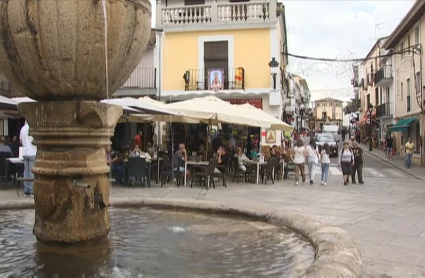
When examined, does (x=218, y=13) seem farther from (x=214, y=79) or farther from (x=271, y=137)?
(x=271, y=137)

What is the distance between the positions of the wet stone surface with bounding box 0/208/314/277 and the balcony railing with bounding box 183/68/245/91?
50.6 feet

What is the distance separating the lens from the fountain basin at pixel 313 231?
3121 mm

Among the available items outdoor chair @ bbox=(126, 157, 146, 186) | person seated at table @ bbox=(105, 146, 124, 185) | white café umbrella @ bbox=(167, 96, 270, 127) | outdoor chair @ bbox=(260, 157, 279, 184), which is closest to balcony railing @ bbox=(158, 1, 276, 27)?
white café umbrella @ bbox=(167, 96, 270, 127)

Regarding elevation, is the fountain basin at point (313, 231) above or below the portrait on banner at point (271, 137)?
below

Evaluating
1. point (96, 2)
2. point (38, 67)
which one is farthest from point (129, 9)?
point (38, 67)

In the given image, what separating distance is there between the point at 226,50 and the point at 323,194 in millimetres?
11709

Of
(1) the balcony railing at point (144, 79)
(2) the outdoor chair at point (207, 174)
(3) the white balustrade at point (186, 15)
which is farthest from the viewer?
(1) the balcony railing at point (144, 79)

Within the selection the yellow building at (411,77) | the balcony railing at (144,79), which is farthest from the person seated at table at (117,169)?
the yellow building at (411,77)

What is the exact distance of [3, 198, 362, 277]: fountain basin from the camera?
3121 mm

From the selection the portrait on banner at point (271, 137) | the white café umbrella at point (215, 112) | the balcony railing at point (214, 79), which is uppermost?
the balcony railing at point (214, 79)

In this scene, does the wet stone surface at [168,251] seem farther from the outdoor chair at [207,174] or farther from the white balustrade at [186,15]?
the white balustrade at [186,15]

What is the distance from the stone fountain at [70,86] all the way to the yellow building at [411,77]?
20.8 metres

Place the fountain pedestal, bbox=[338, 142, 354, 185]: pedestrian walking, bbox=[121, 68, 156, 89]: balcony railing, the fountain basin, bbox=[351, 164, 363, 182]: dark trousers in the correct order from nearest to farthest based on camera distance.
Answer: the fountain basin → the fountain pedestal → bbox=[338, 142, 354, 185]: pedestrian walking → bbox=[351, 164, 363, 182]: dark trousers → bbox=[121, 68, 156, 89]: balcony railing

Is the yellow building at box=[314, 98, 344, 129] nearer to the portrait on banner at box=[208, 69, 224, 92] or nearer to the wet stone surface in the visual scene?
the portrait on banner at box=[208, 69, 224, 92]
